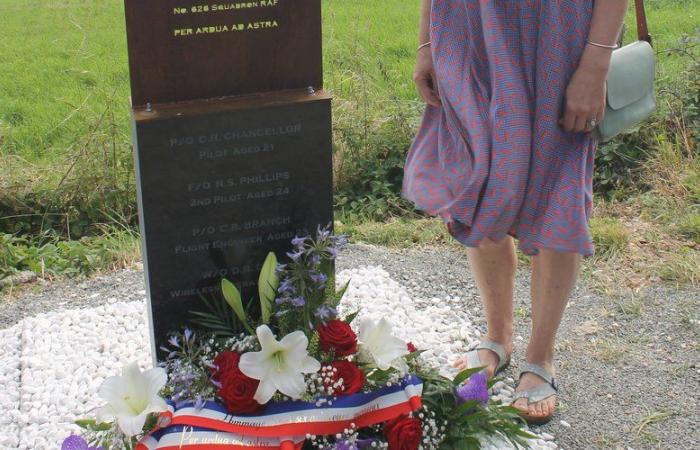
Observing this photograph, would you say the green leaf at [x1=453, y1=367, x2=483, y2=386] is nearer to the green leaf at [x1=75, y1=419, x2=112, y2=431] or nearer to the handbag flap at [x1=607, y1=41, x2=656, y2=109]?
the handbag flap at [x1=607, y1=41, x2=656, y2=109]

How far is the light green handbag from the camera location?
2.71 metres

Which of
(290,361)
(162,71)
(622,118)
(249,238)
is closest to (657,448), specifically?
(622,118)

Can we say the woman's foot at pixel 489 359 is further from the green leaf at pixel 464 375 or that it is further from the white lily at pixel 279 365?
the white lily at pixel 279 365

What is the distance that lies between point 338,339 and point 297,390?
20 cm

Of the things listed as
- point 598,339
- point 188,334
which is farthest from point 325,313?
point 598,339

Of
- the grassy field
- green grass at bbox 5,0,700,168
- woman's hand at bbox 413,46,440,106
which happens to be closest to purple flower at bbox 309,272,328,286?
woman's hand at bbox 413,46,440,106

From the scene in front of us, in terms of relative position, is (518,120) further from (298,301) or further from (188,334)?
(188,334)

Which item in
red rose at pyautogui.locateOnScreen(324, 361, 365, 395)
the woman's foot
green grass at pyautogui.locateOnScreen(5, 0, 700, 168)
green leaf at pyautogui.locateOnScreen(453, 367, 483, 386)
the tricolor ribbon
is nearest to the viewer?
the tricolor ribbon

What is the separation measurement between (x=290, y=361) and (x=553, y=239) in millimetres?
842

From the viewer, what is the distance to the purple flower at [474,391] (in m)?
2.80

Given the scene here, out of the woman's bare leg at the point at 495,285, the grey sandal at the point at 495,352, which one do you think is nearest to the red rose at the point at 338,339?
the woman's bare leg at the point at 495,285

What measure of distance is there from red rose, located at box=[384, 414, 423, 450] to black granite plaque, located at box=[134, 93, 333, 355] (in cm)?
71

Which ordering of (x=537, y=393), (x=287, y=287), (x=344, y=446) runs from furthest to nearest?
(x=537, y=393), (x=287, y=287), (x=344, y=446)

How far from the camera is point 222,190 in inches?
113
